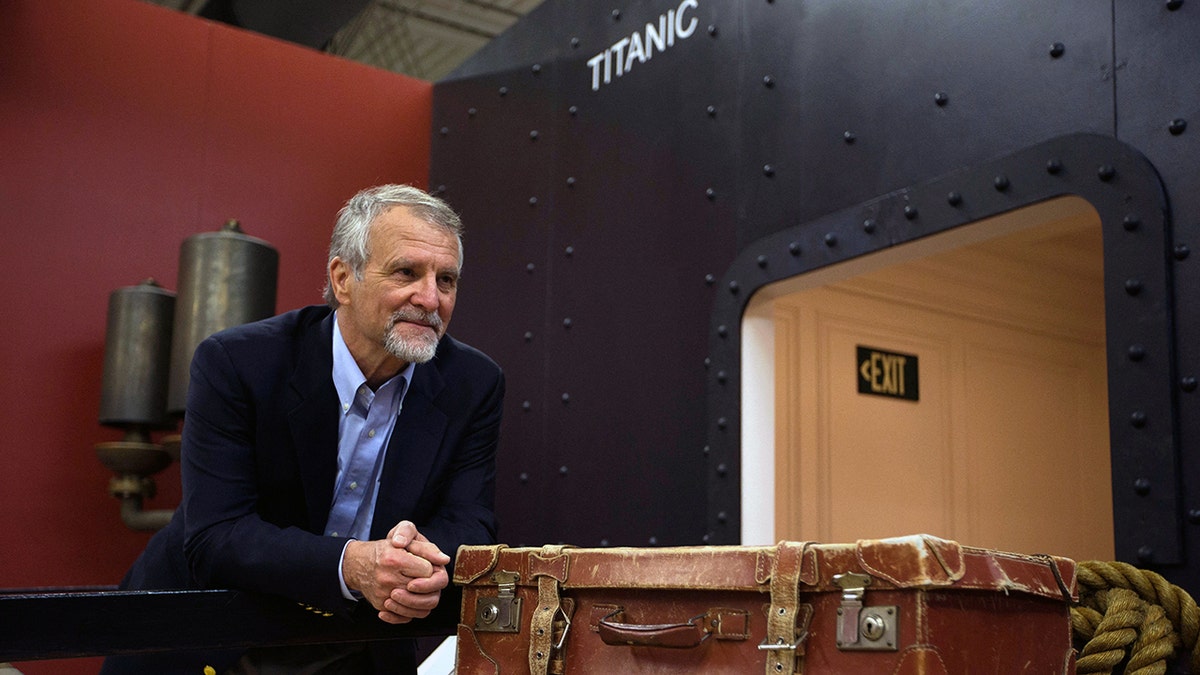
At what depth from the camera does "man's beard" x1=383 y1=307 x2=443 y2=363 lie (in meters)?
1.97

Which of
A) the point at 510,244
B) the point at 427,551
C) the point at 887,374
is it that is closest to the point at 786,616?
the point at 427,551

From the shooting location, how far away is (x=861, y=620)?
1.44 metres

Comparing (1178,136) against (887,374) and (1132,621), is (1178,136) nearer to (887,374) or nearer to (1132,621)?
(1132,621)

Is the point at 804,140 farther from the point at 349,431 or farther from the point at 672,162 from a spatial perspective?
the point at 349,431

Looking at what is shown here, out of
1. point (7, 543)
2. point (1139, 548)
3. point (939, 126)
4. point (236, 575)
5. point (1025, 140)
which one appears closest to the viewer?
point (236, 575)

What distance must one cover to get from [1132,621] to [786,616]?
40.5 inches

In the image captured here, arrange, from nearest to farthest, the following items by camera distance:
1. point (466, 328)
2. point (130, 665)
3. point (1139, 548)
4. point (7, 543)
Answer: point (130, 665), point (1139, 548), point (7, 543), point (466, 328)

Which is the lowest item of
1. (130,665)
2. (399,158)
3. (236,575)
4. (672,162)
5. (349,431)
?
(130,665)

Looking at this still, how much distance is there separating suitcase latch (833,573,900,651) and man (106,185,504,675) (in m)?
0.62

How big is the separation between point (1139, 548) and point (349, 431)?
1.63m

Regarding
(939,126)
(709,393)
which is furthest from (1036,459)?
(939,126)

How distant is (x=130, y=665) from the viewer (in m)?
1.87

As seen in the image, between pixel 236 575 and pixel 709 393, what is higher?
pixel 709 393

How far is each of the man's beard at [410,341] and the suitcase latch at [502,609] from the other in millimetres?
396
